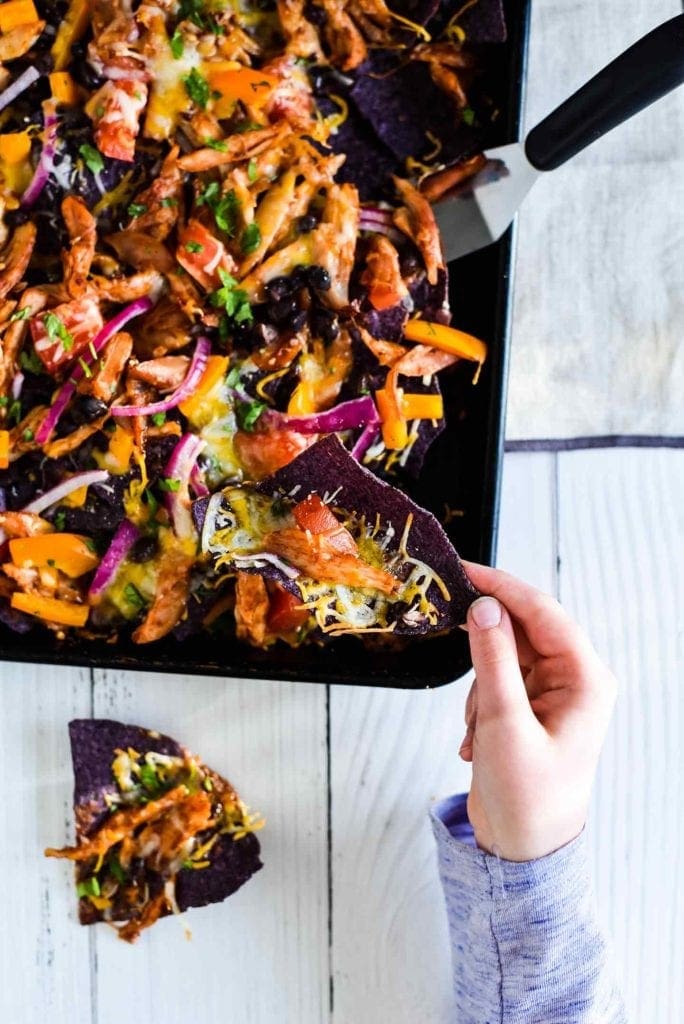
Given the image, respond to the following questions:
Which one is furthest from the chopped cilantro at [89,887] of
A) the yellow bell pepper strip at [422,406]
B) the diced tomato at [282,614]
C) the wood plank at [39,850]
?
the yellow bell pepper strip at [422,406]

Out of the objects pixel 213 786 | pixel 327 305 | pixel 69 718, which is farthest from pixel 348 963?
pixel 327 305

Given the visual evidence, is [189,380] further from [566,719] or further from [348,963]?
[348,963]

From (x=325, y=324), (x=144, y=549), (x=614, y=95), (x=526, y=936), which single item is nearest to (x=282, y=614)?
(x=144, y=549)

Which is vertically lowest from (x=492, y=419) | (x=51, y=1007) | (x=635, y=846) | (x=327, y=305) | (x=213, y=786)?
(x=51, y=1007)

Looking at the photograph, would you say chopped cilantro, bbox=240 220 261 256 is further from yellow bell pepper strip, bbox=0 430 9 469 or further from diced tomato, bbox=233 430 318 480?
yellow bell pepper strip, bbox=0 430 9 469

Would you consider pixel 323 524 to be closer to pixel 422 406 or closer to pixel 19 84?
pixel 422 406

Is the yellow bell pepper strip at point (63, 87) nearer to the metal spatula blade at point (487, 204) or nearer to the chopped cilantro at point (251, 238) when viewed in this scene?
the chopped cilantro at point (251, 238)
